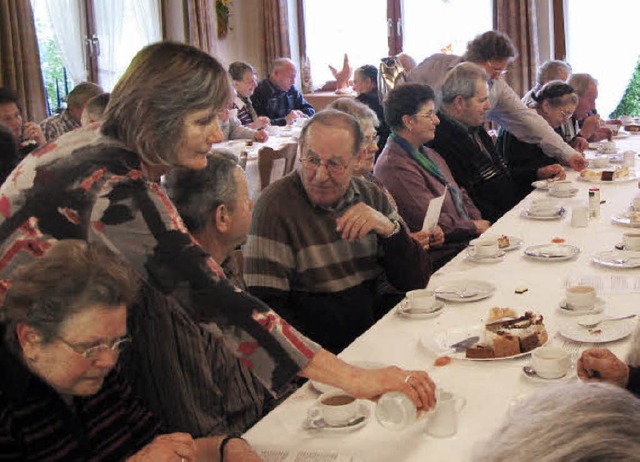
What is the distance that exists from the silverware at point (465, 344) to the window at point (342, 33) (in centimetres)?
803

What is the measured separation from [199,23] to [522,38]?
357 centimetres

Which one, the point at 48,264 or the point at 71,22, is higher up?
the point at 71,22

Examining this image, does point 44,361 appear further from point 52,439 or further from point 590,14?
point 590,14

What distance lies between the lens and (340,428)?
1679 millimetres

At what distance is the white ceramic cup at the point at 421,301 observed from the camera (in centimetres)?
242

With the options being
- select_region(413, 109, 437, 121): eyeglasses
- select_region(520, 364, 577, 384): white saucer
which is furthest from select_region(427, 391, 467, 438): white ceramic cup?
select_region(413, 109, 437, 121): eyeglasses

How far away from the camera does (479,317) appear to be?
7.80 ft

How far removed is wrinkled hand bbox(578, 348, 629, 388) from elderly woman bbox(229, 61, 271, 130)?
6376mm

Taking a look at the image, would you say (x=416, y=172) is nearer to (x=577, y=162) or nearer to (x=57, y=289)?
(x=577, y=162)

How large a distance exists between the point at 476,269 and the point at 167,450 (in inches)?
63.7

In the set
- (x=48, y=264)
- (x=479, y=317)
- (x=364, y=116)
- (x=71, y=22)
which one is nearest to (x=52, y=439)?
(x=48, y=264)

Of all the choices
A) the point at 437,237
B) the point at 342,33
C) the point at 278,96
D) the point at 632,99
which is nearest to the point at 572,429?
the point at 437,237

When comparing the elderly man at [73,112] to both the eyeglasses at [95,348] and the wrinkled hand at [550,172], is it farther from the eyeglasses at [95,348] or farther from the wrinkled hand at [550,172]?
the eyeglasses at [95,348]

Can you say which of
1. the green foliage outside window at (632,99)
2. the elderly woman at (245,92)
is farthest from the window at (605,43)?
the elderly woman at (245,92)
